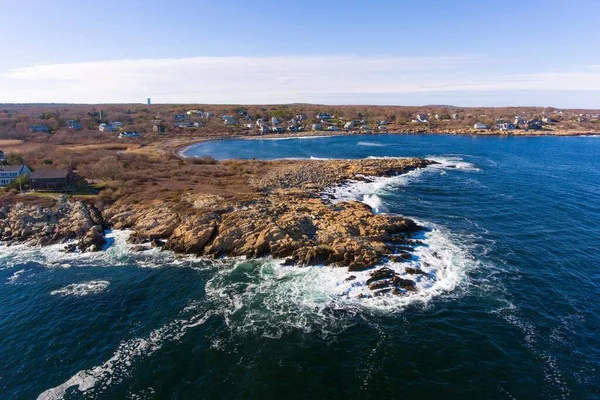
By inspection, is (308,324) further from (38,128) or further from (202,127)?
(202,127)

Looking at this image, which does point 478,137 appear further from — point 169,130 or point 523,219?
point 169,130

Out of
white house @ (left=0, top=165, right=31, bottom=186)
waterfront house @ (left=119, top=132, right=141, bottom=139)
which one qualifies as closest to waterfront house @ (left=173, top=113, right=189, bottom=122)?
waterfront house @ (left=119, top=132, right=141, bottom=139)

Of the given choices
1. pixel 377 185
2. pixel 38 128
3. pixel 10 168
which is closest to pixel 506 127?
pixel 377 185

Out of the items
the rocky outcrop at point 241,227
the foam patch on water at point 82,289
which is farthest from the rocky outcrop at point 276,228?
the foam patch on water at point 82,289

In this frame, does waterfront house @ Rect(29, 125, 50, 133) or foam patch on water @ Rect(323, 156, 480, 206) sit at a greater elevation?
waterfront house @ Rect(29, 125, 50, 133)

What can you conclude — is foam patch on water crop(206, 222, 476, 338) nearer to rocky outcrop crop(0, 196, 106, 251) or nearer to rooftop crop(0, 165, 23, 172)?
rocky outcrop crop(0, 196, 106, 251)


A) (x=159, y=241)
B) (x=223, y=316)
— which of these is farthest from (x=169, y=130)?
(x=223, y=316)
